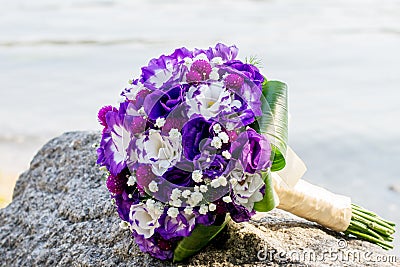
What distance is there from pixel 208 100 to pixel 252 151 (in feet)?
0.66

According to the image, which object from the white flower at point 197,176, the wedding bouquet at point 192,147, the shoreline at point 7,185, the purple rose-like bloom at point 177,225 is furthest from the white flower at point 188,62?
the shoreline at point 7,185

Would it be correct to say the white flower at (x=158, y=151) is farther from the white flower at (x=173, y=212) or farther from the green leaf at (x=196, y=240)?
the green leaf at (x=196, y=240)

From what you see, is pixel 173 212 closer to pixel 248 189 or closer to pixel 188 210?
pixel 188 210

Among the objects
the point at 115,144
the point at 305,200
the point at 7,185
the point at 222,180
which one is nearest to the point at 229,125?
the point at 222,180

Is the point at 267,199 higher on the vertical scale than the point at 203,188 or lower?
lower

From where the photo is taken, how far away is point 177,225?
1967 millimetres

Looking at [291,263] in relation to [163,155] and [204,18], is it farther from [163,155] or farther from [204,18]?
[204,18]

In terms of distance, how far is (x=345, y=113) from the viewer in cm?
593

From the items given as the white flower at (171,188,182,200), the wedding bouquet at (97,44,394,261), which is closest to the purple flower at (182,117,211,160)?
the wedding bouquet at (97,44,394,261)

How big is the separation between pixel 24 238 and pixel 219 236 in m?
0.98

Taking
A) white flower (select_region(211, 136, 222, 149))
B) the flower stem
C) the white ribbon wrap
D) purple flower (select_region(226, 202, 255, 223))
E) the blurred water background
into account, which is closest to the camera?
white flower (select_region(211, 136, 222, 149))

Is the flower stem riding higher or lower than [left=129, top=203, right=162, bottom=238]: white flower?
lower

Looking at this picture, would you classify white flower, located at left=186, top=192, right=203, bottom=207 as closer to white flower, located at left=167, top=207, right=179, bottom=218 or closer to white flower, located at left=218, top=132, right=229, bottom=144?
white flower, located at left=167, top=207, right=179, bottom=218

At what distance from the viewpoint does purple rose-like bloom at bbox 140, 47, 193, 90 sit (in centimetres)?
197
